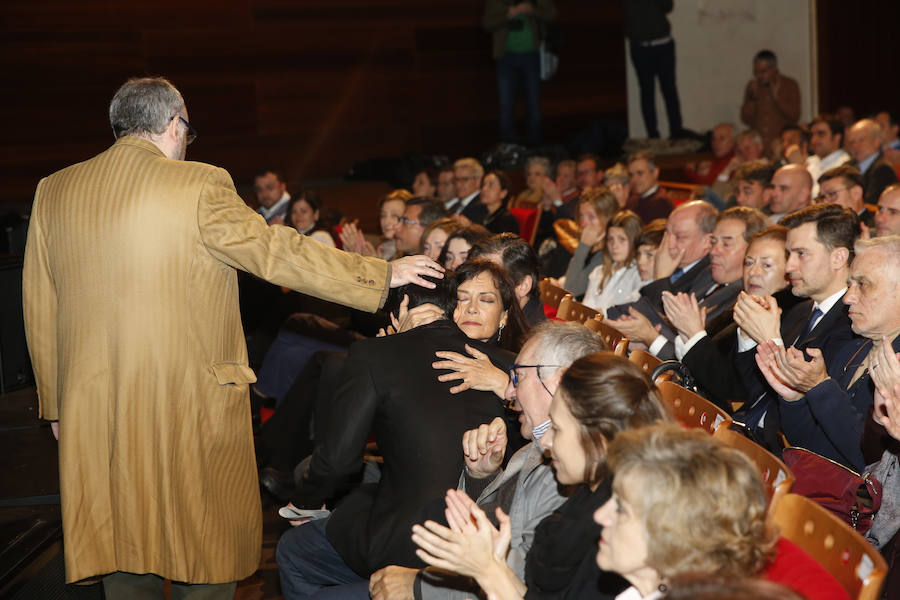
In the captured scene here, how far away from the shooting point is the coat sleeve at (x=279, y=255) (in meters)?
2.26

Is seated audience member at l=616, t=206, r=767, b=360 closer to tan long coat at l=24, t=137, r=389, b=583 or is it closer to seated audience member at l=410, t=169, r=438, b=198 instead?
tan long coat at l=24, t=137, r=389, b=583

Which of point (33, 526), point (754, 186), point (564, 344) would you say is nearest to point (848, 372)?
point (564, 344)

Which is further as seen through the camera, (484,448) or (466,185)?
(466,185)

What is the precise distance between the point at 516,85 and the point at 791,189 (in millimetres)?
4932

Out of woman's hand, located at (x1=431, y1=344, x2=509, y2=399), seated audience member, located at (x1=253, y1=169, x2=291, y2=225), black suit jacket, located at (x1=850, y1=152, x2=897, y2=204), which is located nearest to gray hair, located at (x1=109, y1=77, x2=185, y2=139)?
woman's hand, located at (x1=431, y1=344, x2=509, y2=399)

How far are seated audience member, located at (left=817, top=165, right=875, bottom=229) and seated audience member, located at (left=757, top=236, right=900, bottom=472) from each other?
7.12 ft

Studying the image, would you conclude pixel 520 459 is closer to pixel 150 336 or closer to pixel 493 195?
pixel 150 336

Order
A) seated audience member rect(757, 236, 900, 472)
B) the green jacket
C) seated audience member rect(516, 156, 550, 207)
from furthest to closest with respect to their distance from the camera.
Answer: the green jacket, seated audience member rect(516, 156, 550, 207), seated audience member rect(757, 236, 900, 472)

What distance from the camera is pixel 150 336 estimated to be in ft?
7.48

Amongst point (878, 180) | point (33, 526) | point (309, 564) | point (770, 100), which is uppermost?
point (770, 100)

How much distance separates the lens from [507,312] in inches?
119

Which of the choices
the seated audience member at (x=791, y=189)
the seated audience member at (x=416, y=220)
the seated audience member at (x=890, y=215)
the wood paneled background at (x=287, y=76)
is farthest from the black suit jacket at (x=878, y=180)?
the wood paneled background at (x=287, y=76)

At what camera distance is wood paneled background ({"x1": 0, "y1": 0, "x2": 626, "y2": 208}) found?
797 centimetres

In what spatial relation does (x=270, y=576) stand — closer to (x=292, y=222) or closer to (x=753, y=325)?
(x=753, y=325)
